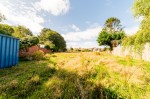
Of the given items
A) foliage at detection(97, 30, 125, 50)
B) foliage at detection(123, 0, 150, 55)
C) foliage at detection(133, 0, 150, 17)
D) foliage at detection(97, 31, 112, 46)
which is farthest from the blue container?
foliage at detection(97, 31, 112, 46)

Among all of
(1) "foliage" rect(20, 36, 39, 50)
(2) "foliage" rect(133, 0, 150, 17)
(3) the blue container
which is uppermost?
(2) "foliage" rect(133, 0, 150, 17)

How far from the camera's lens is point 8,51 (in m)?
10.4

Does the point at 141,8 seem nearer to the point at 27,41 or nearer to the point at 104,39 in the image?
the point at 27,41

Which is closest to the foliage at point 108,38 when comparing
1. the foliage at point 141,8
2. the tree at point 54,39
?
the tree at point 54,39

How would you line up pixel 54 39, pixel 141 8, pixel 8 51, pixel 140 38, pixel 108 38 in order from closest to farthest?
pixel 140 38 → pixel 141 8 → pixel 8 51 → pixel 108 38 → pixel 54 39

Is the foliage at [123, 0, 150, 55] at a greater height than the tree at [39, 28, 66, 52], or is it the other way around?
the tree at [39, 28, 66, 52]

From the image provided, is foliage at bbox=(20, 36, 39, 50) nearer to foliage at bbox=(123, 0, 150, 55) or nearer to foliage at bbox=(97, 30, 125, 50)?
foliage at bbox=(123, 0, 150, 55)

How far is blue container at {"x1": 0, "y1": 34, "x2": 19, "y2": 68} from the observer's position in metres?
9.59

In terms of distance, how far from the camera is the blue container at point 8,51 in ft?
31.5

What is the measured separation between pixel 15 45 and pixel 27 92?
686 centimetres

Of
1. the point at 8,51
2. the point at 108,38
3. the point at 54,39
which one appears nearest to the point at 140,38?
the point at 8,51

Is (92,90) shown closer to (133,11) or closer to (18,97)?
(18,97)

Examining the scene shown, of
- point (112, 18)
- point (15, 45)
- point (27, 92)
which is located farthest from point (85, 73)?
point (112, 18)

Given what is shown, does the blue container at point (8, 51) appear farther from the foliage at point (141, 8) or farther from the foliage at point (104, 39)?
the foliage at point (104, 39)
